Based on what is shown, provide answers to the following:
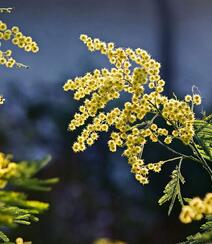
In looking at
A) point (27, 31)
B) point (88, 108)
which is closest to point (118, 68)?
point (88, 108)

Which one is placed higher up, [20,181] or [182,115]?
[182,115]

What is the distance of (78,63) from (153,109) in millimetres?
8005

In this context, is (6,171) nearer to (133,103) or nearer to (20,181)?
(20,181)

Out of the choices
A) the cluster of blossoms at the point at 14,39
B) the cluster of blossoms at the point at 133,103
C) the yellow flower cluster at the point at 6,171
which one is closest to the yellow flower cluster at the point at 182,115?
the cluster of blossoms at the point at 133,103

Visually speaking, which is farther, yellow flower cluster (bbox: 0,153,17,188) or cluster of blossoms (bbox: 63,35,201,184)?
cluster of blossoms (bbox: 63,35,201,184)

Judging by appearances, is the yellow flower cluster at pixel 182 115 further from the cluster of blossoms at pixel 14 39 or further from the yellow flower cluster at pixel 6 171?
the yellow flower cluster at pixel 6 171

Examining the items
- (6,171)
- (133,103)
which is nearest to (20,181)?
A: (6,171)

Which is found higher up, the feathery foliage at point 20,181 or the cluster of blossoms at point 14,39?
the cluster of blossoms at point 14,39

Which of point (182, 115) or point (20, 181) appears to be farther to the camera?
point (182, 115)

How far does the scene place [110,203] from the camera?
933cm

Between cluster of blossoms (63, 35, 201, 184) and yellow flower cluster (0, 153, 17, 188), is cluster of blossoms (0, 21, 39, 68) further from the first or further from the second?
yellow flower cluster (0, 153, 17, 188)

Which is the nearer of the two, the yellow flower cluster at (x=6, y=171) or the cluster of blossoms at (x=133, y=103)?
the yellow flower cluster at (x=6, y=171)

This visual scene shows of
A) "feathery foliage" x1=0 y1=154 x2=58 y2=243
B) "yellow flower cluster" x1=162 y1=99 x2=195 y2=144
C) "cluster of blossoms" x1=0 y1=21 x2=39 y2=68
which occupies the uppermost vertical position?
"cluster of blossoms" x1=0 y1=21 x2=39 y2=68

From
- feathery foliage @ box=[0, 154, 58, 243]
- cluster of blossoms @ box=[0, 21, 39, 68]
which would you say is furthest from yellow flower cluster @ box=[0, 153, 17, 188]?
cluster of blossoms @ box=[0, 21, 39, 68]
